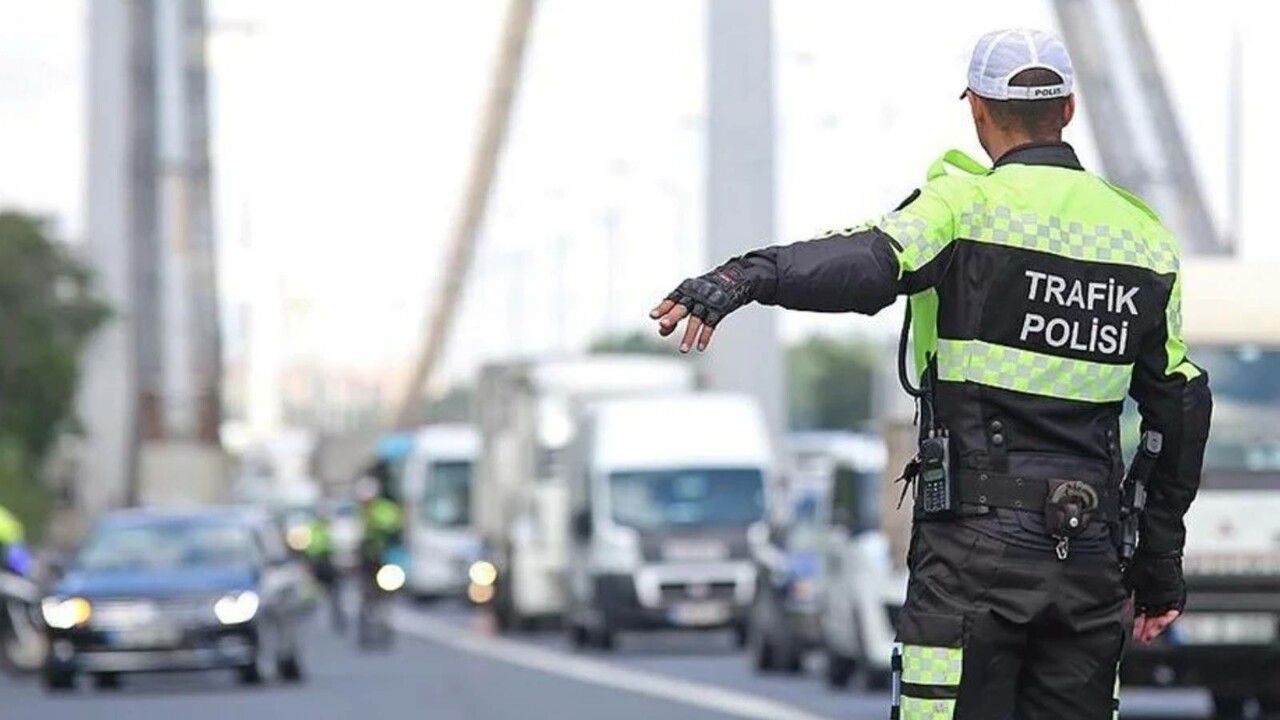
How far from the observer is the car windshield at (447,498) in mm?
58500

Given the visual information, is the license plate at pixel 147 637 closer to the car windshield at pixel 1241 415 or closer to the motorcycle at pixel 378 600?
the car windshield at pixel 1241 415

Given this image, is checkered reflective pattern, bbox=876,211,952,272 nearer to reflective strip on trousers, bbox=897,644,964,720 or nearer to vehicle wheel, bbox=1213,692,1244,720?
reflective strip on trousers, bbox=897,644,964,720

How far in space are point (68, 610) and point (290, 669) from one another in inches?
90.0

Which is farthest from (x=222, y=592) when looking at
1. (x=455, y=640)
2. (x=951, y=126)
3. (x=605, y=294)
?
(x=605, y=294)

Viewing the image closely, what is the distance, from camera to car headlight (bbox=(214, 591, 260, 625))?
2653cm

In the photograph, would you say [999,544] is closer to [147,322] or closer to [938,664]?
[938,664]

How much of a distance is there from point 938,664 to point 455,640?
Result: 34.5 metres

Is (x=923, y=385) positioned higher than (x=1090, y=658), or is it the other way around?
(x=923, y=385)

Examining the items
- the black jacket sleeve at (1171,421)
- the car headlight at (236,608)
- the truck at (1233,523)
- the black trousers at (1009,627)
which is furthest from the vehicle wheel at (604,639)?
the black trousers at (1009,627)

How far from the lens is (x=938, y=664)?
22.5 feet

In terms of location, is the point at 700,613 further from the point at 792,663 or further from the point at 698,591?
the point at 792,663

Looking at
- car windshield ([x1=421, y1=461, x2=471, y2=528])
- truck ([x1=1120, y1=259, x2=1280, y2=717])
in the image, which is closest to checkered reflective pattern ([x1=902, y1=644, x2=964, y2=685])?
truck ([x1=1120, y1=259, x2=1280, y2=717])

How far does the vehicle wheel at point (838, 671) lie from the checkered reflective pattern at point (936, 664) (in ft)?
63.9

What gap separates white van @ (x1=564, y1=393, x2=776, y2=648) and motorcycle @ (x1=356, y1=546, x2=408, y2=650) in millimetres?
1829
